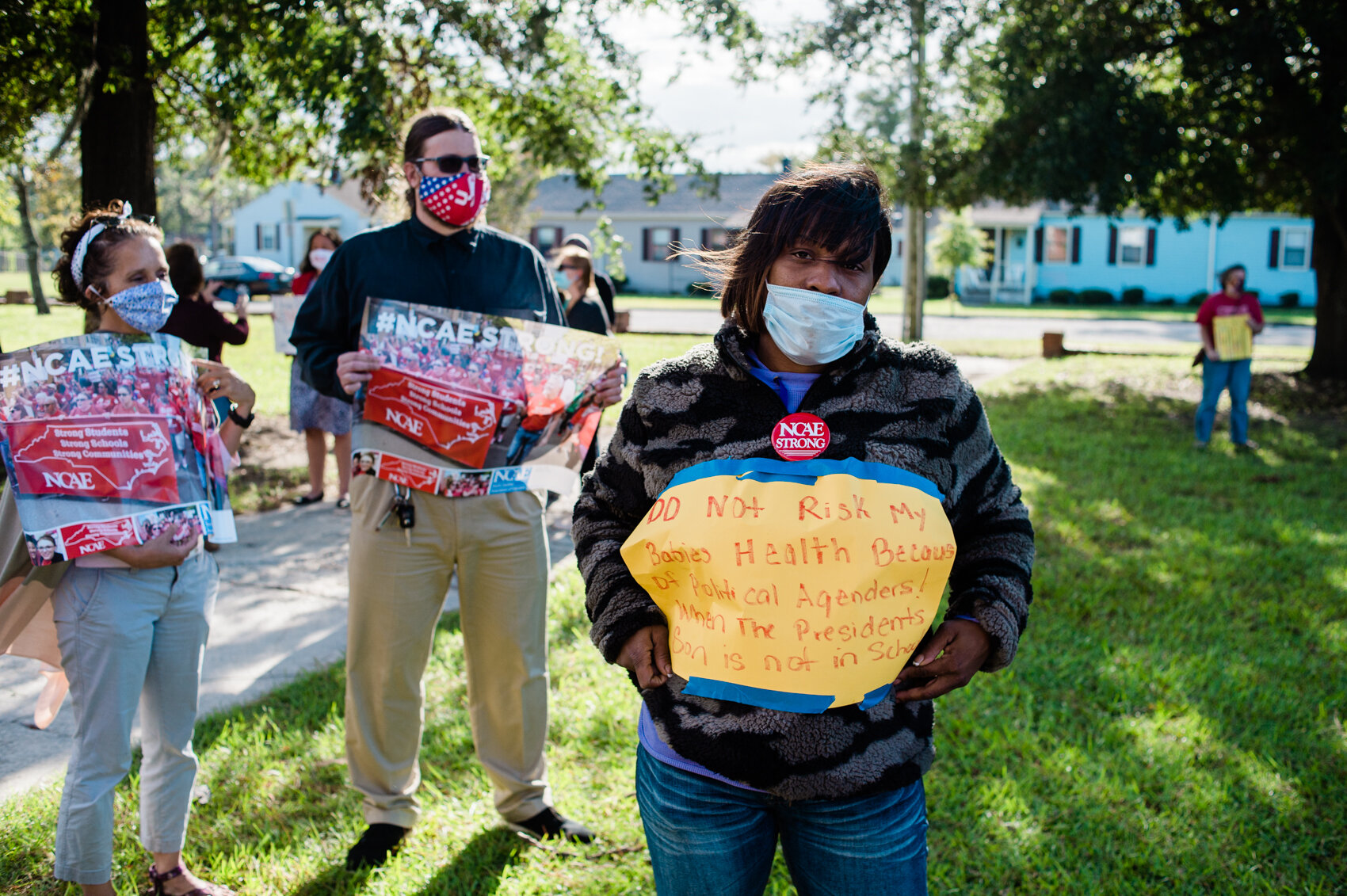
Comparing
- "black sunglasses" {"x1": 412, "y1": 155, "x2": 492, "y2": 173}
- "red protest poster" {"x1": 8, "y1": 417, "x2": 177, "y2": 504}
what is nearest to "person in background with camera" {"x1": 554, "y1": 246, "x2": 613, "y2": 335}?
"black sunglasses" {"x1": 412, "y1": 155, "x2": 492, "y2": 173}

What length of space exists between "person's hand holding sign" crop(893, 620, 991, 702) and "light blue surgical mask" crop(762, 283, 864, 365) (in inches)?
21.0

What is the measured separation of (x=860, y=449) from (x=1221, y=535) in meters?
6.54

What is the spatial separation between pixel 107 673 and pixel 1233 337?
10940 millimetres

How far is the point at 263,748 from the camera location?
3.99 m

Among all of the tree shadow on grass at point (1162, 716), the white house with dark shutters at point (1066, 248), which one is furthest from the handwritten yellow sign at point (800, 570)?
the white house with dark shutters at point (1066, 248)

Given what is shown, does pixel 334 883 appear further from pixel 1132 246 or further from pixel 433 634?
pixel 1132 246

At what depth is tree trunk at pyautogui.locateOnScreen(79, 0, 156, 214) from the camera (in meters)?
7.26

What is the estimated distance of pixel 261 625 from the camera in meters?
5.42

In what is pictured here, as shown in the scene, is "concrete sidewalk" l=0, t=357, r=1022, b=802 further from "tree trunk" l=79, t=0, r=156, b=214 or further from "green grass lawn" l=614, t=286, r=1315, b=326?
"green grass lawn" l=614, t=286, r=1315, b=326

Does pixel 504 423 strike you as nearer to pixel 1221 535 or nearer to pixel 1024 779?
pixel 1024 779

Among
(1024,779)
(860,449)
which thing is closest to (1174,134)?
(1024,779)

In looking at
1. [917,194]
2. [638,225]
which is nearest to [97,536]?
[917,194]

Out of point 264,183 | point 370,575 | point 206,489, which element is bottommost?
point 370,575

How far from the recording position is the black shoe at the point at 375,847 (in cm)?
325
